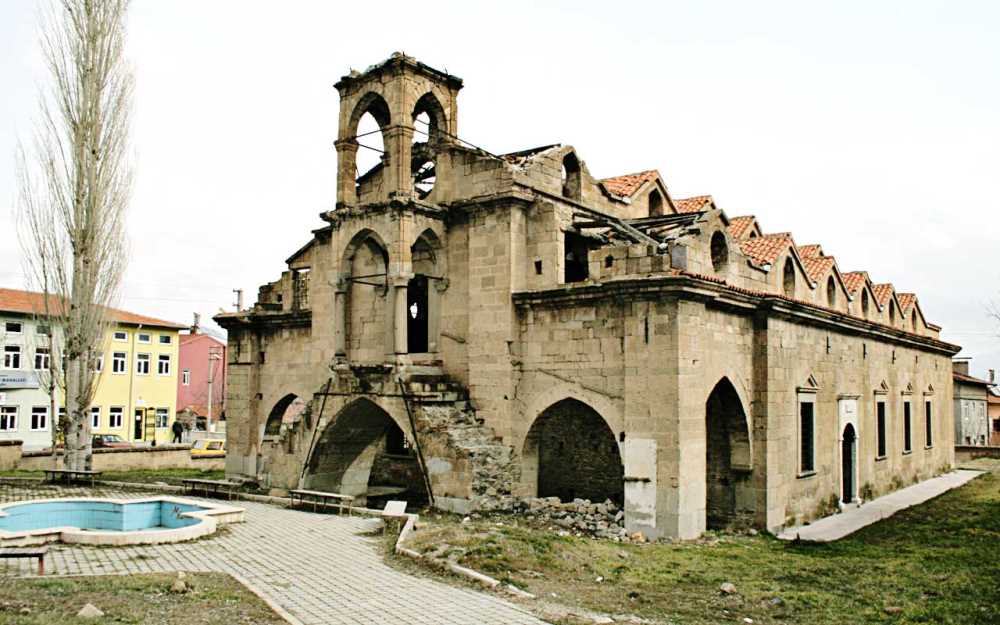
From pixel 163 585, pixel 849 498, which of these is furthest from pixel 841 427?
pixel 163 585

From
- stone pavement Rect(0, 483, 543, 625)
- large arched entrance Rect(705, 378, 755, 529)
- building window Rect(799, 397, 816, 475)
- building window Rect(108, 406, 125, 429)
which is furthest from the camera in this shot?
building window Rect(108, 406, 125, 429)

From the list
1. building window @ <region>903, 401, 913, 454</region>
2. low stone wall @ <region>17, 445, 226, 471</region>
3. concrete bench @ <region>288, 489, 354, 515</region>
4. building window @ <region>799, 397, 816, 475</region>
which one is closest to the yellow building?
low stone wall @ <region>17, 445, 226, 471</region>

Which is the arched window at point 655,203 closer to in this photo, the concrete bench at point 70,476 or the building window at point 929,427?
the building window at point 929,427

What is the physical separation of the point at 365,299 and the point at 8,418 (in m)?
24.6

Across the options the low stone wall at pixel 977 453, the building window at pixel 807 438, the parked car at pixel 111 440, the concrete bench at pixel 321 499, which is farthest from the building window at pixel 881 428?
the parked car at pixel 111 440

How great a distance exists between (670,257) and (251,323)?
12.9m

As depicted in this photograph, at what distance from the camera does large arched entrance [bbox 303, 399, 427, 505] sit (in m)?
18.6

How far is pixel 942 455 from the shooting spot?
99.1 feet

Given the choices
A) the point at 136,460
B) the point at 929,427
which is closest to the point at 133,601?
the point at 136,460

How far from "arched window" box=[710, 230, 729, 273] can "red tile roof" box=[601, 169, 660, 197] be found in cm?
451

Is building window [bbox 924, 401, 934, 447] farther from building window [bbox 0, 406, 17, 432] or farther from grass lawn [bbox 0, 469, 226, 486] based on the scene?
building window [bbox 0, 406, 17, 432]

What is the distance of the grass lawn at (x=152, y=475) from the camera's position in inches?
891

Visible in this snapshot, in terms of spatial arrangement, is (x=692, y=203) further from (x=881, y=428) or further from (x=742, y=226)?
(x=881, y=428)

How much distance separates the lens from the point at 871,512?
20.3 m
